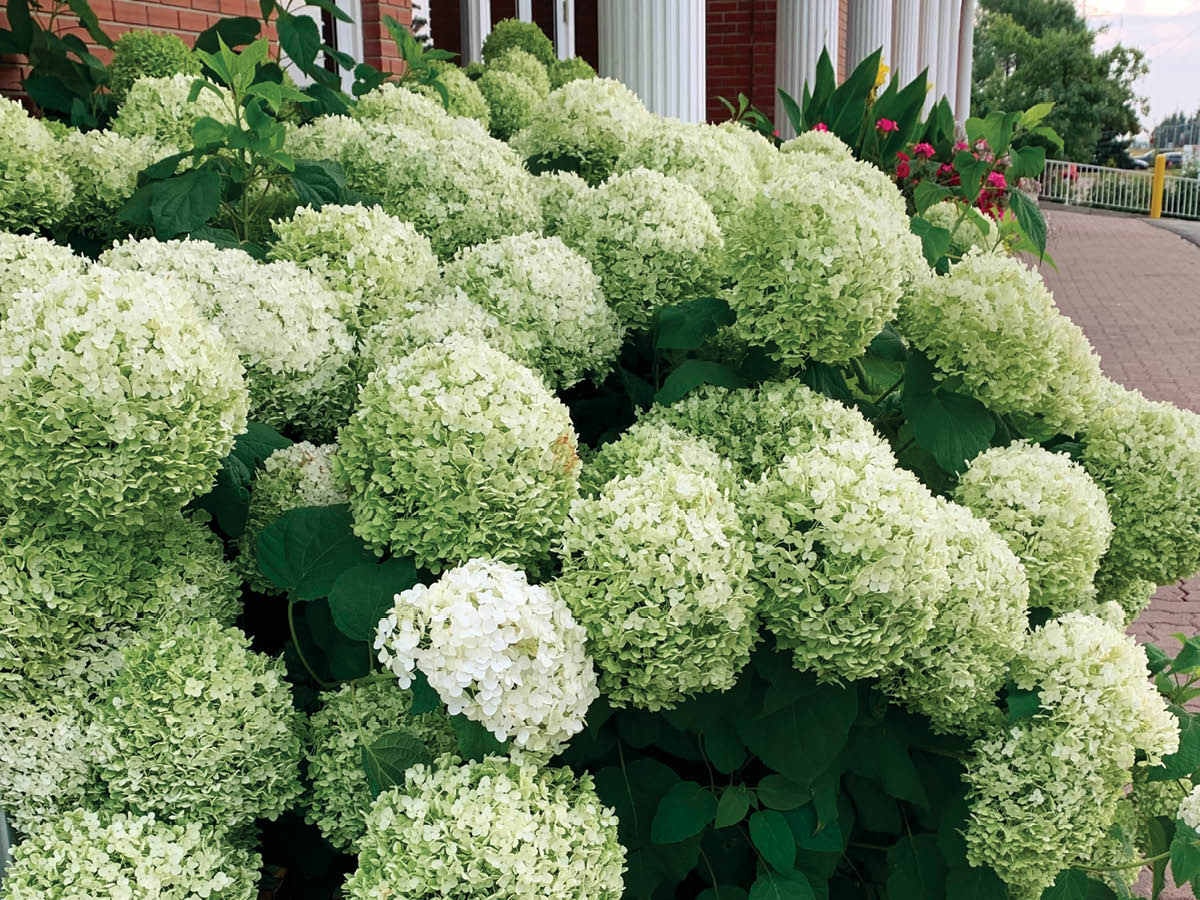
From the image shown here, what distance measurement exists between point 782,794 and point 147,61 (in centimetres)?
299

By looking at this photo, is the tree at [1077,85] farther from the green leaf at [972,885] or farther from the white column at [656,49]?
the green leaf at [972,885]

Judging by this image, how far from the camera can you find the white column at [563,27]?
32.5 feet

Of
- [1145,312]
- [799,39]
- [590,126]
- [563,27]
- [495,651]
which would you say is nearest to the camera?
[495,651]

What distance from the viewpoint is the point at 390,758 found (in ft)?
5.09

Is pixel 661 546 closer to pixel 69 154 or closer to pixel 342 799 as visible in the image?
pixel 342 799

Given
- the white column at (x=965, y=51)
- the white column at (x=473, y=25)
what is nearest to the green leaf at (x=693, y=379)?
the white column at (x=473, y=25)

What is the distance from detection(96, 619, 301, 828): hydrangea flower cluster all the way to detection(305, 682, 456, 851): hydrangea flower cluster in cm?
6

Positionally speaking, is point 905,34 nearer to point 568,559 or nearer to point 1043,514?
point 1043,514

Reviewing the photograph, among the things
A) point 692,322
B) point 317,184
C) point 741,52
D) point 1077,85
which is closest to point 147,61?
point 317,184

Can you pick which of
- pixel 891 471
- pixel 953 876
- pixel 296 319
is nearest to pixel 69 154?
pixel 296 319

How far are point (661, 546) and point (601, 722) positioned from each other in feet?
1.13

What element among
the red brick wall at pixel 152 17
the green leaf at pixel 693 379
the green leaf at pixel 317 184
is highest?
the red brick wall at pixel 152 17

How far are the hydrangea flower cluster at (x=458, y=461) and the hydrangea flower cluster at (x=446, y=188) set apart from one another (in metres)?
0.85

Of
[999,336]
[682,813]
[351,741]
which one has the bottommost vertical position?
[682,813]
